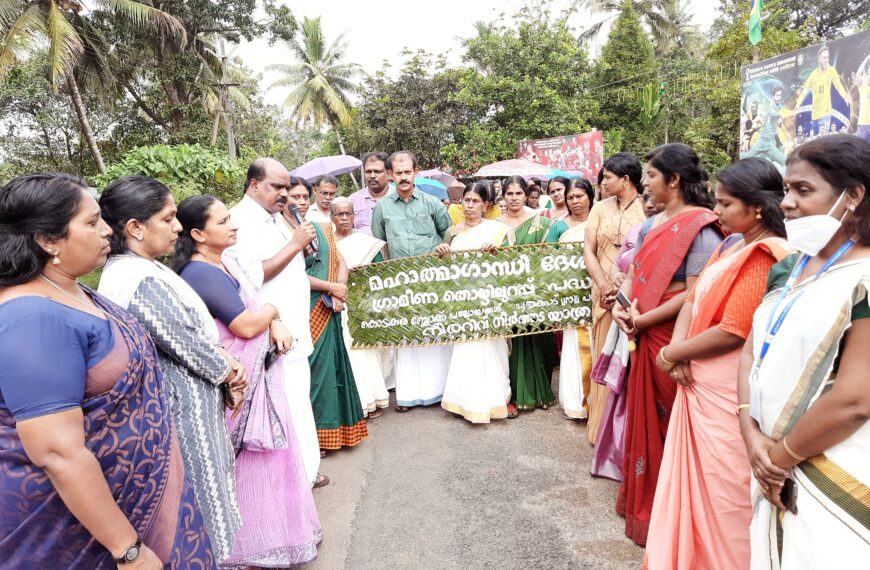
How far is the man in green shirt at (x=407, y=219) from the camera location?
4691 millimetres

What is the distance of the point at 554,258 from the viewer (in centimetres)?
423

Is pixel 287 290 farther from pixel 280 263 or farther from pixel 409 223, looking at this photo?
pixel 409 223

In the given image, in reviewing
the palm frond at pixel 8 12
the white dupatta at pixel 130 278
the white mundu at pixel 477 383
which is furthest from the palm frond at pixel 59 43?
the white dupatta at pixel 130 278

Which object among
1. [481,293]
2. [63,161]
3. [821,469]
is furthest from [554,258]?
[63,161]

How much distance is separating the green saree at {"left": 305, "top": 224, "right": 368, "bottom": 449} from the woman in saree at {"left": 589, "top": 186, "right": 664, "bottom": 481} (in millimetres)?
1704

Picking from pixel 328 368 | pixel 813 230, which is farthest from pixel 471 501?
pixel 813 230

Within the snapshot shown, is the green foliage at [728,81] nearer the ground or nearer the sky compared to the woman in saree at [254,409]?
nearer the sky

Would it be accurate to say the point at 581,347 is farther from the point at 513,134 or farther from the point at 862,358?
the point at 513,134

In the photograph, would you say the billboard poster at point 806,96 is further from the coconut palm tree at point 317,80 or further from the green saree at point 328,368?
the coconut palm tree at point 317,80

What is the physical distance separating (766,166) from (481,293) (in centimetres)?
243

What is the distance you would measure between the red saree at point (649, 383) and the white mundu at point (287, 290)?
1.75 metres

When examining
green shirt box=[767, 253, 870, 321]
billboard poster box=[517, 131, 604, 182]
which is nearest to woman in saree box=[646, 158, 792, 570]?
green shirt box=[767, 253, 870, 321]

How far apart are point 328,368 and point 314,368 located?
0.32 ft

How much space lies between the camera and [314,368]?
12.5ft
